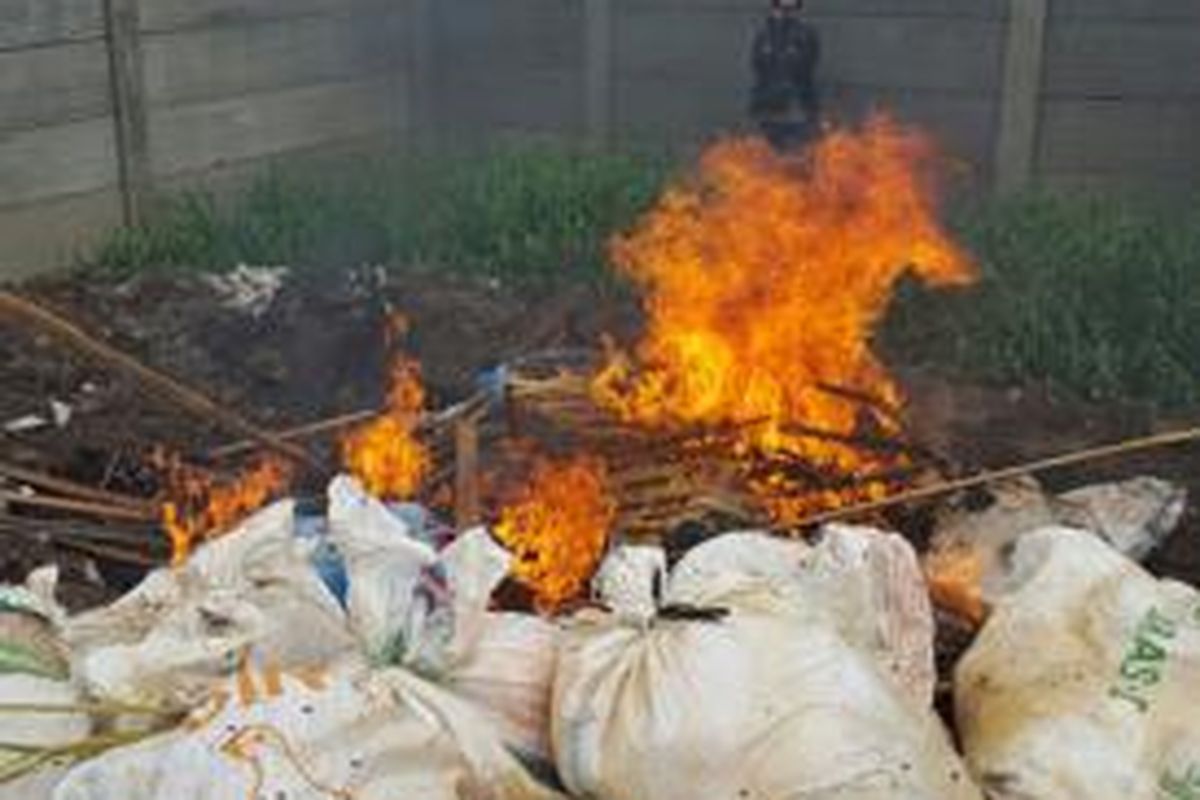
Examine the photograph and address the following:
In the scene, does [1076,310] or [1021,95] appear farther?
[1021,95]

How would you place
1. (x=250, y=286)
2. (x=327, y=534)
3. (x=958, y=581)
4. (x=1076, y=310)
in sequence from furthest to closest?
(x=250, y=286), (x=1076, y=310), (x=958, y=581), (x=327, y=534)

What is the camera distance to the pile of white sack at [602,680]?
112 inches

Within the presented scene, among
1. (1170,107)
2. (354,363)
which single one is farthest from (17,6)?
(1170,107)

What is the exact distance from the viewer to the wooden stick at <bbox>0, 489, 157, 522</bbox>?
4297 mm

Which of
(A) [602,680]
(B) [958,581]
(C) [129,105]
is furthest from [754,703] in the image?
(C) [129,105]

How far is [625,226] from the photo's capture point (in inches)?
314

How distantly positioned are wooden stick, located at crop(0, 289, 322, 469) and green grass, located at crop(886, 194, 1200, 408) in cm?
301

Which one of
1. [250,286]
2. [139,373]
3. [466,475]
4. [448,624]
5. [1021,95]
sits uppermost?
[1021,95]

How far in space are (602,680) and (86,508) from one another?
1887 millimetres

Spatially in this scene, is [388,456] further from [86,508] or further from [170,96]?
[170,96]

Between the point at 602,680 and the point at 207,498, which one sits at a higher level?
the point at 602,680

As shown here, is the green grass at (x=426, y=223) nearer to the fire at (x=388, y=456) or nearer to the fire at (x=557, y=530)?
the fire at (x=388, y=456)

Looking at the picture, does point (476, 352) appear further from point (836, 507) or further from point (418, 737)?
point (418, 737)

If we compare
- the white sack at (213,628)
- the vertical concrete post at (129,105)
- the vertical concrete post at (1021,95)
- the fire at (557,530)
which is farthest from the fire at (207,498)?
the vertical concrete post at (1021,95)
